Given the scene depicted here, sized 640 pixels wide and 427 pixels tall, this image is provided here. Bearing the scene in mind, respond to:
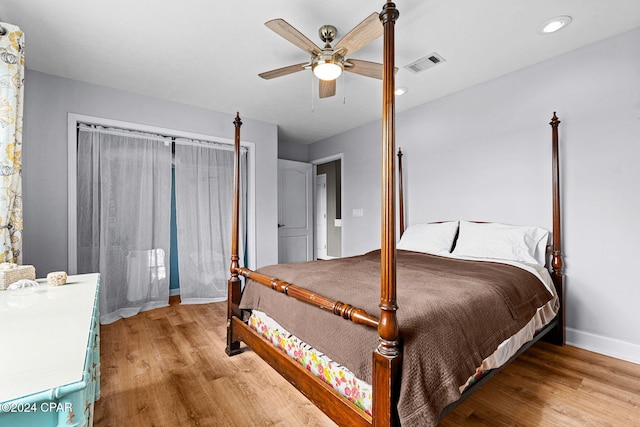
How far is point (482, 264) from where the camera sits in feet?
7.84

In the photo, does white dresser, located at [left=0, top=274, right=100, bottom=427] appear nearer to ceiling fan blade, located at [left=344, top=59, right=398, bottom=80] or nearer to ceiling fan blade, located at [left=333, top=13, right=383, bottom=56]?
ceiling fan blade, located at [left=333, top=13, right=383, bottom=56]

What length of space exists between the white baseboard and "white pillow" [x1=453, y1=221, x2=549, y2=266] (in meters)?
0.66

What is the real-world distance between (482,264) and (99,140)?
400cm

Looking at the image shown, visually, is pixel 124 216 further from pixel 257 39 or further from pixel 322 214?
pixel 322 214

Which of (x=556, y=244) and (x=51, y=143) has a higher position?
(x=51, y=143)

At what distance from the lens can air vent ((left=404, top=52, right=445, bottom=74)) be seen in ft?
8.66

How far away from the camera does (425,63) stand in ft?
9.01

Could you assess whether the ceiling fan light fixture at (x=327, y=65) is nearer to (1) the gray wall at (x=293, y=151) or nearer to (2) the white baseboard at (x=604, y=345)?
(2) the white baseboard at (x=604, y=345)

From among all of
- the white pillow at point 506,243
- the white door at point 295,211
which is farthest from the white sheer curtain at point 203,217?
the white pillow at point 506,243

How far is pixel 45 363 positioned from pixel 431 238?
3096 millimetres

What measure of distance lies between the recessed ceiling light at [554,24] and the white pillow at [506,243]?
160 centimetres

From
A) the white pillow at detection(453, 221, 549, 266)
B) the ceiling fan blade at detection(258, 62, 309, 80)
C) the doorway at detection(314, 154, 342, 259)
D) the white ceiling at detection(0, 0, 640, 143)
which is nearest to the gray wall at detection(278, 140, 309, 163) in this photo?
the doorway at detection(314, 154, 342, 259)

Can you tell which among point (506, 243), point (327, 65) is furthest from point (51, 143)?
point (506, 243)

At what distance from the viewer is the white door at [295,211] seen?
533cm
